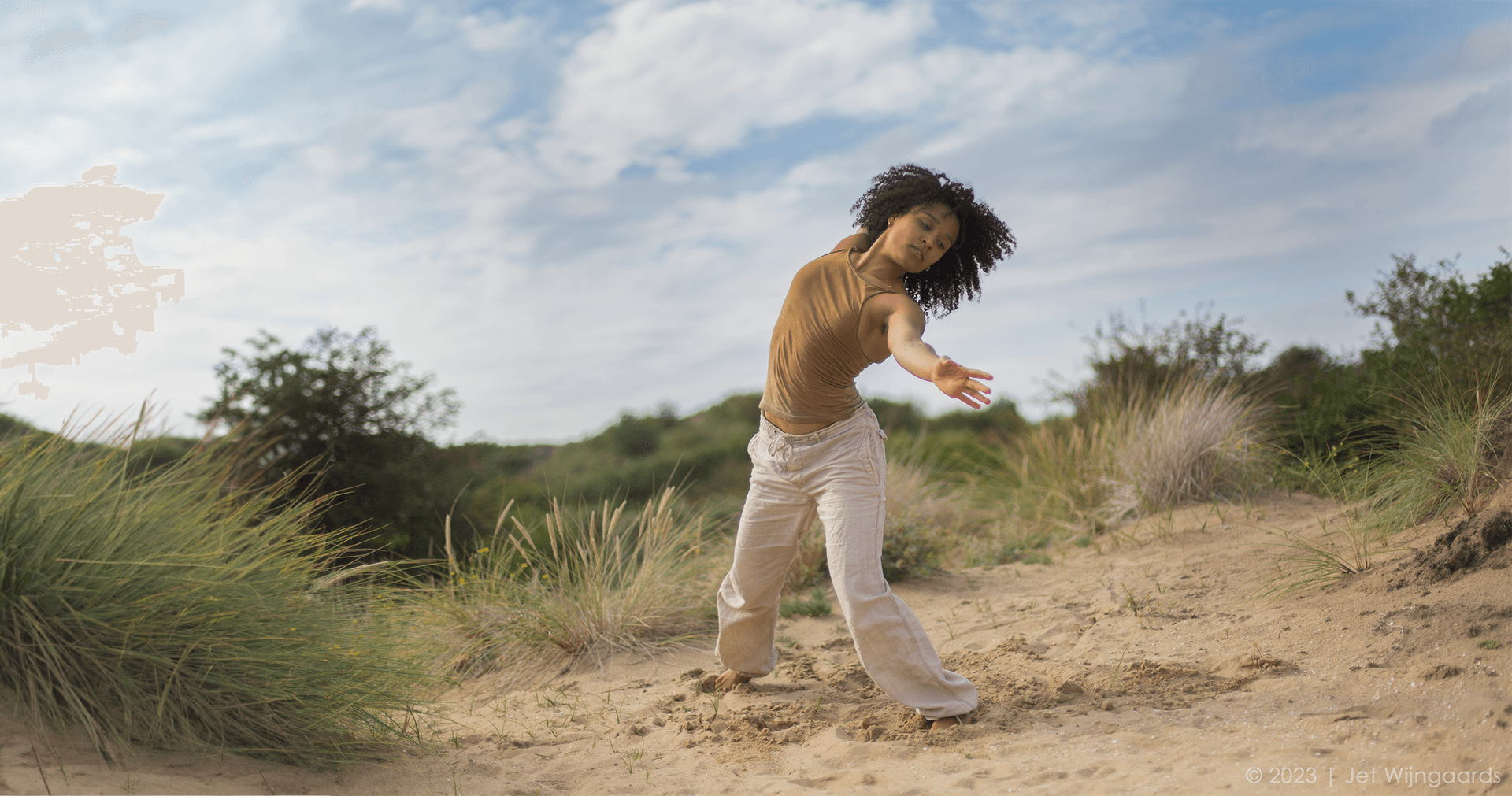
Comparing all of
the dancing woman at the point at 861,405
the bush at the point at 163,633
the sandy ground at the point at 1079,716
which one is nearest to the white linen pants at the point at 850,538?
the dancing woman at the point at 861,405

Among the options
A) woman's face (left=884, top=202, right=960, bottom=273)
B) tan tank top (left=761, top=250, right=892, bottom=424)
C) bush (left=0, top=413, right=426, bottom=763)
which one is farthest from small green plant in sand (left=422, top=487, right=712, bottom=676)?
woman's face (left=884, top=202, right=960, bottom=273)

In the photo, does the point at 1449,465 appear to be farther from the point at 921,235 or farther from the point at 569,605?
the point at 569,605

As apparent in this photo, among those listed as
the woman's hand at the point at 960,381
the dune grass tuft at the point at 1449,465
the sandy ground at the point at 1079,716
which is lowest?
the sandy ground at the point at 1079,716

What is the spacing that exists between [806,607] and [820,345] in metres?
2.88

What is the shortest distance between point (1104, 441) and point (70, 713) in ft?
23.9

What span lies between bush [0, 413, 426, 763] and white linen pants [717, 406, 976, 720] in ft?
5.37

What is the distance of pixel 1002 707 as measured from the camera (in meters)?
3.88

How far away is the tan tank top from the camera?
362cm

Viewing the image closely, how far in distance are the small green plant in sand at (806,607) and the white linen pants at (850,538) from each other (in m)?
1.96

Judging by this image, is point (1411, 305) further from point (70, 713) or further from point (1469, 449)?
point (70, 713)

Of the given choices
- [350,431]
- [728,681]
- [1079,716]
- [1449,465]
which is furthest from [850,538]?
[350,431]

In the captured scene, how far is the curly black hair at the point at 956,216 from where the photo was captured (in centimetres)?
377

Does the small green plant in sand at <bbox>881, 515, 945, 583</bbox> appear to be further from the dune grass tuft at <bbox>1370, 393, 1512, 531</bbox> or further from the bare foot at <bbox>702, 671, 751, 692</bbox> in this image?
the dune grass tuft at <bbox>1370, 393, 1512, 531</bbox>

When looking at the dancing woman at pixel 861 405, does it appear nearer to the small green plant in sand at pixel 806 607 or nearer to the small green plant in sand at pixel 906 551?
the small green plant in sand at pixel 806 607
